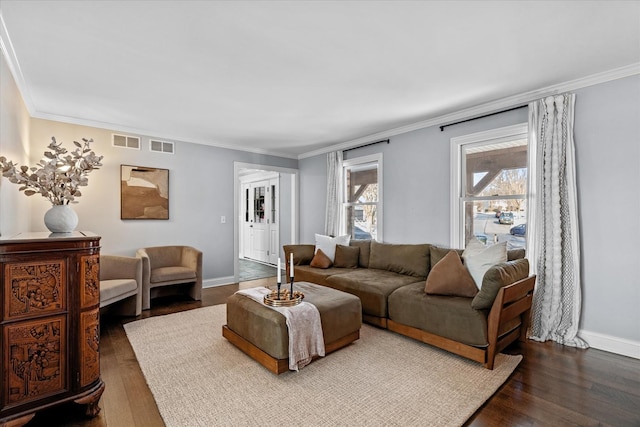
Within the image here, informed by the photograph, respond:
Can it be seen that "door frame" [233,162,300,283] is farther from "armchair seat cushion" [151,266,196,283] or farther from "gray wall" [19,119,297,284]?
"armchair seat cushion" [151,266,196,283]

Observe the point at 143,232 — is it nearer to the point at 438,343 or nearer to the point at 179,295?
the point at 179,295

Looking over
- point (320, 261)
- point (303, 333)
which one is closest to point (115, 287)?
point (303, 333)

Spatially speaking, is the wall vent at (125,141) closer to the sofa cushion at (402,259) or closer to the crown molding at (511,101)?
the crown molding at (511,101)

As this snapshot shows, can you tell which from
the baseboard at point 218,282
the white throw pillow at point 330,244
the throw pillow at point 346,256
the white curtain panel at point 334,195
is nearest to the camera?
the throw pillow at point 346,256

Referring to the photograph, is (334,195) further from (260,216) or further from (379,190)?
(260,216)

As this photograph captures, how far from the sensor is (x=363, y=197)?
5.26m

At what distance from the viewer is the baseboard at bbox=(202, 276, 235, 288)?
5168 mm

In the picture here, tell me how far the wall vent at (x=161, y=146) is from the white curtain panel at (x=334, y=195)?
2662 millimetres

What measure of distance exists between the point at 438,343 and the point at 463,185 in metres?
2.07

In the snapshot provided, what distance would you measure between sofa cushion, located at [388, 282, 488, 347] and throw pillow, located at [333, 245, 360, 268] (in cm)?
131

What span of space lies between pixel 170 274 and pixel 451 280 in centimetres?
346

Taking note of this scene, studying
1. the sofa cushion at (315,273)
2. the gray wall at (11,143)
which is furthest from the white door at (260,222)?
the gray wall at (11,143)

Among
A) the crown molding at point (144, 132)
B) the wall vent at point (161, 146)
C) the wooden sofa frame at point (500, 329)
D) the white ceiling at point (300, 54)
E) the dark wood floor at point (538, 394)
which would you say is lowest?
the dark wood floor at point (538, 394)

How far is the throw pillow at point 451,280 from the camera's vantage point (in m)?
2.85
